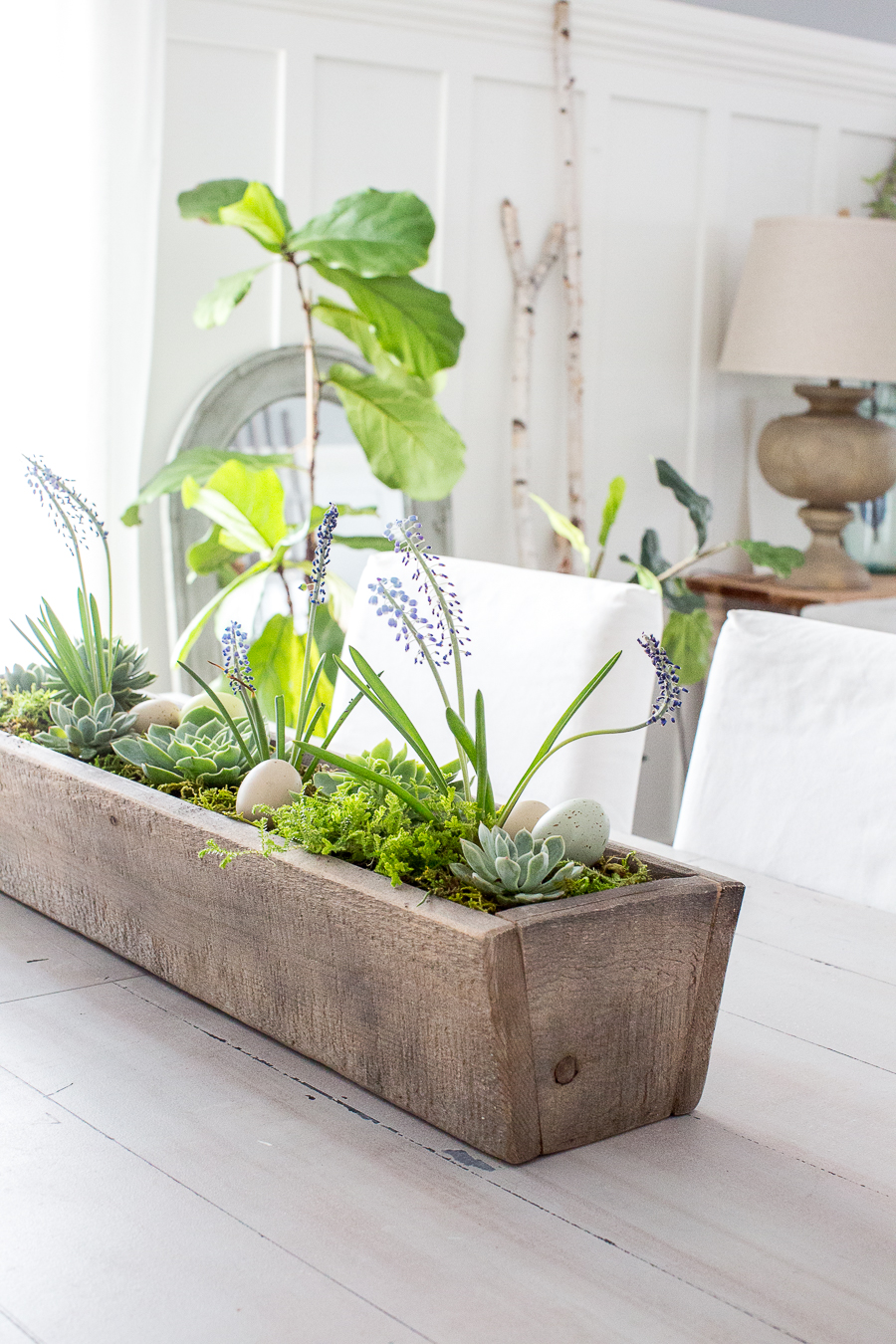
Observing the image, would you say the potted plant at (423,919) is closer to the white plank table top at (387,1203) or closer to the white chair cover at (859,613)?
the white plank table top at (387,1203)

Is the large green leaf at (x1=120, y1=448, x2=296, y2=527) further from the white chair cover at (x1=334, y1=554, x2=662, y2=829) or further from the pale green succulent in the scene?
the pale green succulent

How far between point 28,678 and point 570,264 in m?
2.16

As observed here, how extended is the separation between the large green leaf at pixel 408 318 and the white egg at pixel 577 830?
162 cm

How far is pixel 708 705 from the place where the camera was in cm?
149

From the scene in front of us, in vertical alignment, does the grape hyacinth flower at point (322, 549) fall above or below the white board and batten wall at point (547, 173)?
below

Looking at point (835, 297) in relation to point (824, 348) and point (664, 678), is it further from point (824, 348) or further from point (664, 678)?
point (664, 678)

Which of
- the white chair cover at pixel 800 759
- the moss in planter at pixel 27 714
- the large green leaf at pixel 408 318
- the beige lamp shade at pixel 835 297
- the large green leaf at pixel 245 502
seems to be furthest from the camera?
the beige lamp shade at pixel 835 297

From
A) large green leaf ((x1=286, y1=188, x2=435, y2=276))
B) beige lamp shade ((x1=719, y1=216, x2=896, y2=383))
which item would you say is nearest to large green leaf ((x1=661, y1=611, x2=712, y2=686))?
beige lamp shade ((x1=719, y1=216, x2=896, y2=383))

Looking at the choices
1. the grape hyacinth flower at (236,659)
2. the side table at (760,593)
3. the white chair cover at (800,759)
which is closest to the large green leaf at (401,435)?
the white chair cover at (800,759)

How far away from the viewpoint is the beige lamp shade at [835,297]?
10.0 ft

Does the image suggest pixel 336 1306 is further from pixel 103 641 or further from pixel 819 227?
pixel 819 227

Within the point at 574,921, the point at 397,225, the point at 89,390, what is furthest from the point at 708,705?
the point at 89,390

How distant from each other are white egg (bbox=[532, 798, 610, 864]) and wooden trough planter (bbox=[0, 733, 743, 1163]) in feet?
0.15

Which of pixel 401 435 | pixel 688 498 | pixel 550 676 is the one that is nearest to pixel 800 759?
pixel 550 676
